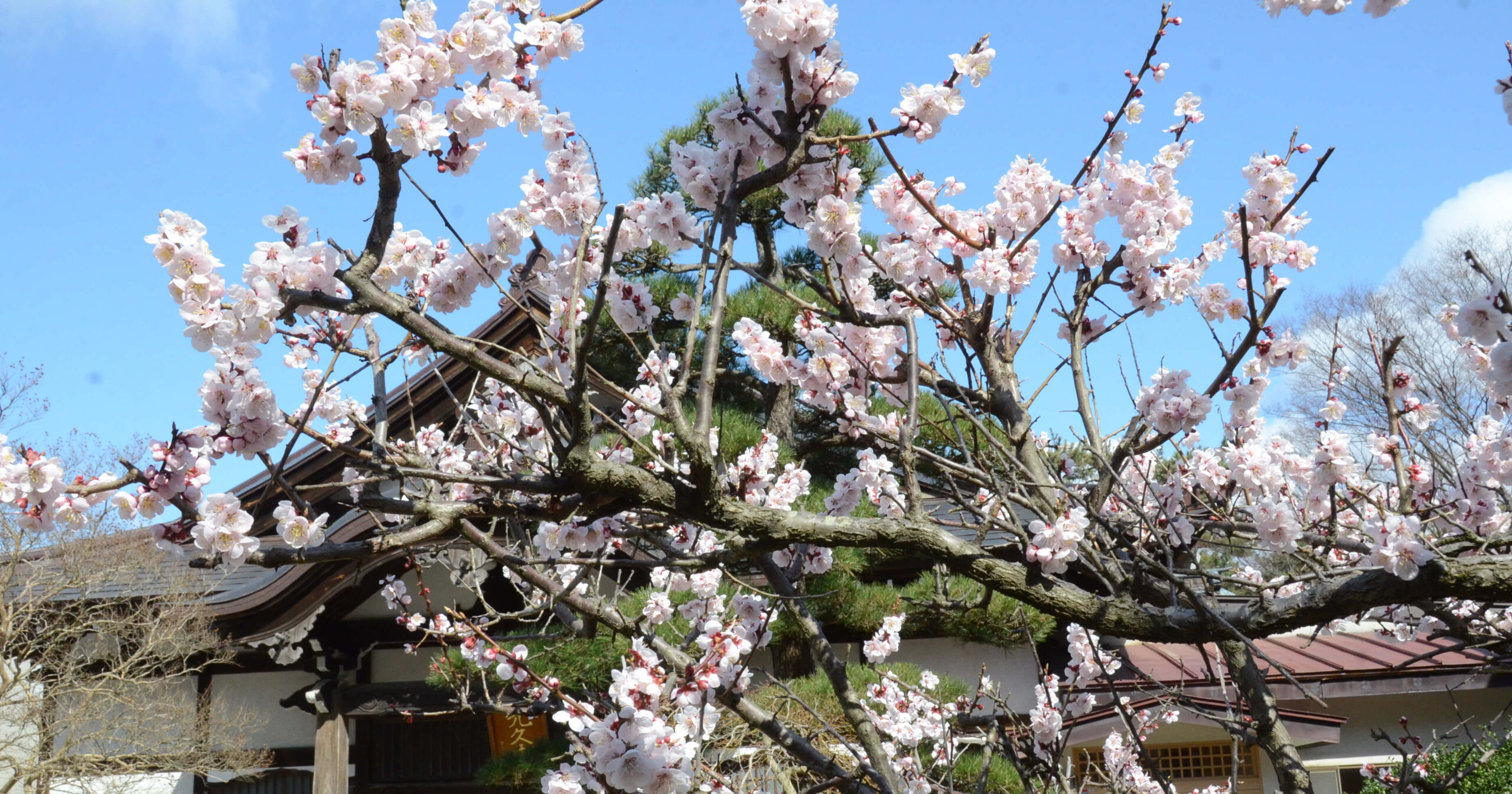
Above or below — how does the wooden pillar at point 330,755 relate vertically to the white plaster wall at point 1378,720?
above

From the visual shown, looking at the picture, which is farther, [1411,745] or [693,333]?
[1411,745]

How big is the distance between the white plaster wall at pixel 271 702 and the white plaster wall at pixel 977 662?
4884 millimetres

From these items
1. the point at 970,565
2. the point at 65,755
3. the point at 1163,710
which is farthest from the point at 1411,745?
the point at 65,755

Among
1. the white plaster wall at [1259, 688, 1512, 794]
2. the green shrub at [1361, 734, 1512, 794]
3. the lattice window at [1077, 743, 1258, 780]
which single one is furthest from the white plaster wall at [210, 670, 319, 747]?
the green shrub at [1361, 734, 1512, 794]

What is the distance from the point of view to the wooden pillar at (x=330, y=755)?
286 inches

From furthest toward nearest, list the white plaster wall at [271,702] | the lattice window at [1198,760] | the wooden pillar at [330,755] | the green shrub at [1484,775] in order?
the white plaster wall at [271,702]
the wooden pillar at [330,755]
the lattice window at [1198,760]
the green shrub at [1484,775]

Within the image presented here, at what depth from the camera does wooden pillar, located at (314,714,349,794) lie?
726 cm

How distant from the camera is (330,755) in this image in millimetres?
7375

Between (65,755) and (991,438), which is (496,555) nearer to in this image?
(991,438)

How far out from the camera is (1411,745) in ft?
23.9

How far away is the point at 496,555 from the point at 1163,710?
4094 millimetres

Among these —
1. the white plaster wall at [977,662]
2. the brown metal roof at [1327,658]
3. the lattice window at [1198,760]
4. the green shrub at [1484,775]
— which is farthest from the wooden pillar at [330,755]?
the green shrub at [1484,775]

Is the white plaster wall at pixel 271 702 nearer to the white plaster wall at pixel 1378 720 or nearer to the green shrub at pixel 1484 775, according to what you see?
the white plaster wall at pixel 1378 720

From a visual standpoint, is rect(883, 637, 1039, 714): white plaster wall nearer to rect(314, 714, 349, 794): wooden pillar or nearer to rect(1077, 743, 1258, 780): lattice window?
rect(1077, 743, 1258, 780): lattice window
